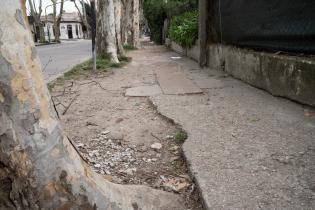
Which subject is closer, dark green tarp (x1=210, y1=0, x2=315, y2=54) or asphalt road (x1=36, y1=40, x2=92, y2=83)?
dark green tarp (x1=210, y1=0, x2=315, y2=54)

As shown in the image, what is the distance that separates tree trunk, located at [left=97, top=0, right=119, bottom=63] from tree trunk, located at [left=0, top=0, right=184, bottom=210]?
23.9 ft

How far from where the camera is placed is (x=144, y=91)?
4699 mm

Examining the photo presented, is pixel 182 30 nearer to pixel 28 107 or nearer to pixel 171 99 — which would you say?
pixel 171 99

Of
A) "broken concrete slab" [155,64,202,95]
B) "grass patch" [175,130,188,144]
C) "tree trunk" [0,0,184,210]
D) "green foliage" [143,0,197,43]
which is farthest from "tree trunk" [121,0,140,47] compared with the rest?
"tree trunk" [0,0,184,210]

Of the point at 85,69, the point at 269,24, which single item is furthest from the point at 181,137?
the point at 85,69

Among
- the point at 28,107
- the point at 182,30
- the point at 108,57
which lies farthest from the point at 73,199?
the point at 182,30

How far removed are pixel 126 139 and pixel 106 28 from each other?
19.7ft

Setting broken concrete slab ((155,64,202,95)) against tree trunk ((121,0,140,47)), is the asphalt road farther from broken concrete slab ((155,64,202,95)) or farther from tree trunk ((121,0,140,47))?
tree trunk ((121,0,140,47))

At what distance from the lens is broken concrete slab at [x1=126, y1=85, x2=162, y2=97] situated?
14.8 feet

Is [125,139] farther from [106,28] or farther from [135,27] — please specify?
[135,27]

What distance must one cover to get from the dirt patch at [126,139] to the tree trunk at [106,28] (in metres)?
3.86

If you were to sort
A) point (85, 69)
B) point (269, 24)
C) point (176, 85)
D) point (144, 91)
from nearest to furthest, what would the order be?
point (269, 24) < point (144, 91) < point (176, 85) < point (85, 69)

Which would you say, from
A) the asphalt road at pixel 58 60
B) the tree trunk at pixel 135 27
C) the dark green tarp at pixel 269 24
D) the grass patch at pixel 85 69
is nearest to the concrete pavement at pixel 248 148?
the dark green tarp at pixel 269 24

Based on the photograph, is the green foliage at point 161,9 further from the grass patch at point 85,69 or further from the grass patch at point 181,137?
the grass patch at point 181,137
